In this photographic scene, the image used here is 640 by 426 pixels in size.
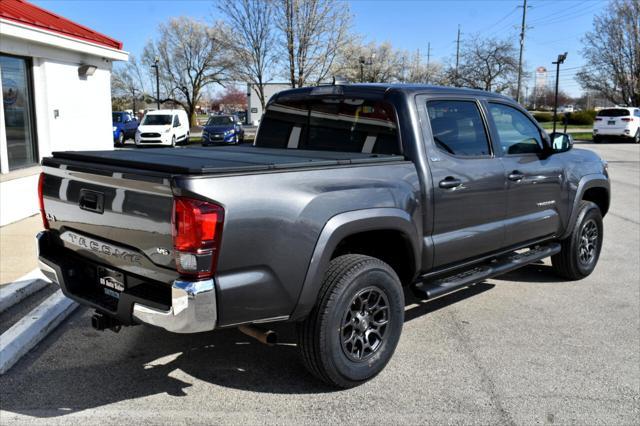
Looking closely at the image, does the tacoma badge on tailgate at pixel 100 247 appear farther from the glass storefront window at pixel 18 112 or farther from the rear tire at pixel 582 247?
the glass storefront window at pixel 18 112

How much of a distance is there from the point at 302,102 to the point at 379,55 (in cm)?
5333

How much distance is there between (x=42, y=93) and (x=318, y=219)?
29.9 feet

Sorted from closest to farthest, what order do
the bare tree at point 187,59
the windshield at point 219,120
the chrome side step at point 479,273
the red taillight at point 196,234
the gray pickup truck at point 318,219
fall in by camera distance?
1. the red taillight at point 196,234
2. the gray pickup truck at point 318,219
3. the chrome side step at point 479,273
4. the windshield at point 219,120
5. the bare tree at point 187,59

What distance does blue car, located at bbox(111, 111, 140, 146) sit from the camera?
30.1 metres

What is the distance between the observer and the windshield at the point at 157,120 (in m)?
27.7

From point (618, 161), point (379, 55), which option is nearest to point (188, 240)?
point (618, 161)

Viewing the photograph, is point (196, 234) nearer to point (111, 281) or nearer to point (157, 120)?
point (111, 281)

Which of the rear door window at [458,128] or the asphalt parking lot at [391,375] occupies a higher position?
the rear door window at [458,128]

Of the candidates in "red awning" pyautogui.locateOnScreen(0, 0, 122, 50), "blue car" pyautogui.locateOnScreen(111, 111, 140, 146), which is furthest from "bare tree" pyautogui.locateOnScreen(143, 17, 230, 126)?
"red awning" pyautogui.locateOnScreen(0, 0, 122, 50)

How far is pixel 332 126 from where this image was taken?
4727 millimetres

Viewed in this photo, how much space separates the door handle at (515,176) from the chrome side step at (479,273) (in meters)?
0.69

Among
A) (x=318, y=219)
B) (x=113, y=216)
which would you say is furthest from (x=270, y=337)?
(x=113, y=216)

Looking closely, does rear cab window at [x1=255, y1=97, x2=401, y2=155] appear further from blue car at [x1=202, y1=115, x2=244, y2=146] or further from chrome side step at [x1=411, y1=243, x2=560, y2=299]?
blue car at [x1=202, y1=115, x2=244, y2=146]

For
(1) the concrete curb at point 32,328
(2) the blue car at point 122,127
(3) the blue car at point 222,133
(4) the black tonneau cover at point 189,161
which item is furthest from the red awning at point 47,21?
(2) the blue car at point 122,127
